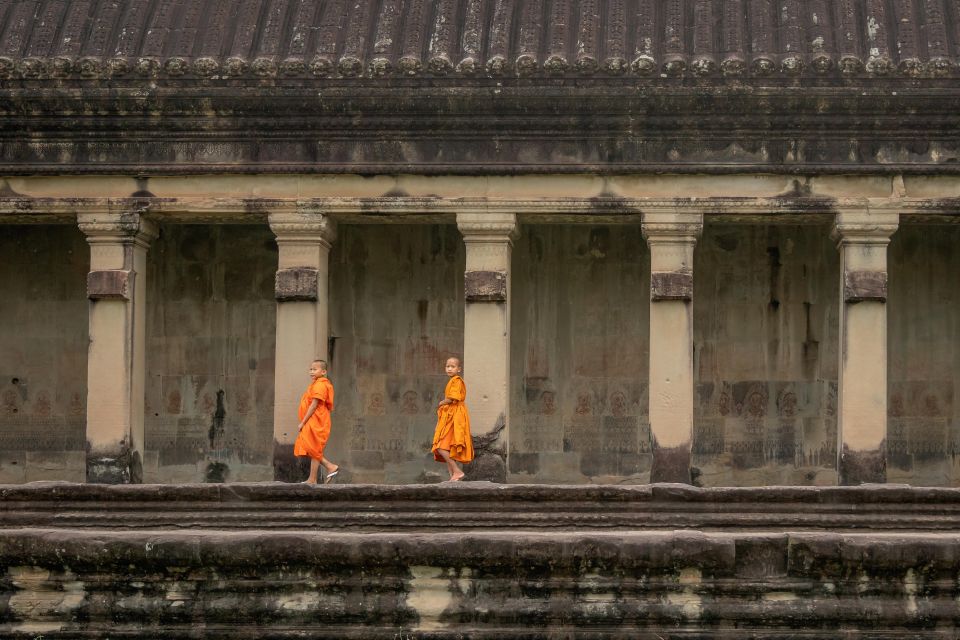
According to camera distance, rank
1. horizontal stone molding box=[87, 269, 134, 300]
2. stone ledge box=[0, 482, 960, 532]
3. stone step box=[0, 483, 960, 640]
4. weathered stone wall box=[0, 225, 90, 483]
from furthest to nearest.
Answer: weathered stone wall box=[0, 225, 90, 483], horizontal stone molding box=[87, 269, 134, 300], stone ledge box=[0, 482, 960, 532], stone step box=[0, 483, 960, 640]

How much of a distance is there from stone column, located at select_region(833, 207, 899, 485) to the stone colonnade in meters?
0.01

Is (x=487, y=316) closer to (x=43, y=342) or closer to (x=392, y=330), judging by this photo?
(x=392, y=330)

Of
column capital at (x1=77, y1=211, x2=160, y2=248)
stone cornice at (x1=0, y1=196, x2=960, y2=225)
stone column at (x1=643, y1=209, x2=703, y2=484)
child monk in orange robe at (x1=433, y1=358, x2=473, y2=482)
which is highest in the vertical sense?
stone cornice at (x1=0, y1=196, x2=960, y2=225)

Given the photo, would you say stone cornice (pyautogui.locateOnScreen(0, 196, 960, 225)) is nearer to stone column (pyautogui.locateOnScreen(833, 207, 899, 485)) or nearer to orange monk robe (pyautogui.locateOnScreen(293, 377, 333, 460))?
stone column (pyautogui.locateOnScreen(833, 207, 899, 485))

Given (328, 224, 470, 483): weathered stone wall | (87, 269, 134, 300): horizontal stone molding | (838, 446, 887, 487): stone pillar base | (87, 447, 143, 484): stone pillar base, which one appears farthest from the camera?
(328, 224, 470, 483): weathered stone wall

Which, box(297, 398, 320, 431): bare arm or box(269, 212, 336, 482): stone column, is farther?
box(269, 212, 336, 482): stone column

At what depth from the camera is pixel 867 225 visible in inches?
836

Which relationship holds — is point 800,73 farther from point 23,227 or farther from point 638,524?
point 23,227

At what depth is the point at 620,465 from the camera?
24.1 metres

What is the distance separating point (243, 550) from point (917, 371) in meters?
15.4

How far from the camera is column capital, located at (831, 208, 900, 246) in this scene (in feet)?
69.6

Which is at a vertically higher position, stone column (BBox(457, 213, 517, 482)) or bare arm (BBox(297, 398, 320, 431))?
stone column (BBox(457, 213, 517, 482))

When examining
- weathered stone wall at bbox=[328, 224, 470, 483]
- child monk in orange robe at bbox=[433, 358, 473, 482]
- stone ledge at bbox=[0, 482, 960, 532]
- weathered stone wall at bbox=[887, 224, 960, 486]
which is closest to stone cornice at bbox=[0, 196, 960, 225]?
child monk in orange robe at bbox=[433, 358, 473, 482]

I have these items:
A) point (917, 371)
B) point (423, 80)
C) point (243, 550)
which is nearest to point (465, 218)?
point (423, 80)
